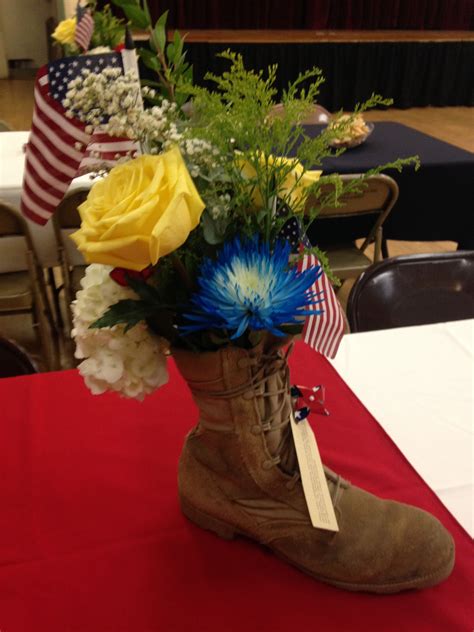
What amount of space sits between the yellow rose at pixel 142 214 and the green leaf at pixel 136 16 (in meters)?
0.15

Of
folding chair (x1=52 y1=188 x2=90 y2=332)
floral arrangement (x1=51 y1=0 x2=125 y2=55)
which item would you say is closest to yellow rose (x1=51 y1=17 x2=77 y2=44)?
floral arrangement (x1=51 y1=0 x2=125 y2=55)

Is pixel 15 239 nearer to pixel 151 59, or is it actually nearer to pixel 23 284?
pixel 23 284

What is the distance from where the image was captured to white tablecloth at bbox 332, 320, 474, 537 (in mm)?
745

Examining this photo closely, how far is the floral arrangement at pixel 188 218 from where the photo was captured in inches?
16.1

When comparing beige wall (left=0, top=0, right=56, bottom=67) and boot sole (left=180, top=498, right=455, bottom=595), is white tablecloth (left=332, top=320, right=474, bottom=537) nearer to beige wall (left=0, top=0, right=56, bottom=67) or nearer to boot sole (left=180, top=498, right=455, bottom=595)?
boot sole (left=180, top=498, right=455, bottom=595)

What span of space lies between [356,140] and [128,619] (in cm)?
240

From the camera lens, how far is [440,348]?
101 centimetres

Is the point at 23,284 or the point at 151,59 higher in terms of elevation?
the point at 151,59

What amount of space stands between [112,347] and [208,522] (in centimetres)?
25

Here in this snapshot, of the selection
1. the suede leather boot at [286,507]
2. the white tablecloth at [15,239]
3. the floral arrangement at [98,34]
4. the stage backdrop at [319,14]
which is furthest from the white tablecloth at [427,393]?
the stage backdrop at [319,14]

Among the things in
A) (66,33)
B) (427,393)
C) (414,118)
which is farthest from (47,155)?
(414,118)

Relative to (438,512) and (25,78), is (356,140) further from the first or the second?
(25,78)

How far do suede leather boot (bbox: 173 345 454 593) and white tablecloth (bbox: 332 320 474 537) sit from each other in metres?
0.13

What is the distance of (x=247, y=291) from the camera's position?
0.45 m
